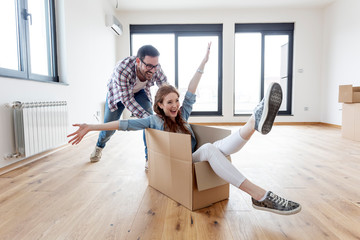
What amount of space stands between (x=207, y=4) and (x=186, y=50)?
102 centimetres

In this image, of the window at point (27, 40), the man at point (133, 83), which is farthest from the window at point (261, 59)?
the window at point (27, 40)

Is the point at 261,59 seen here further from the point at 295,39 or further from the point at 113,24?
the point at 113,24

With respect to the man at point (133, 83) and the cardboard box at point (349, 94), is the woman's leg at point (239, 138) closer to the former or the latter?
the man at point (133, 83)

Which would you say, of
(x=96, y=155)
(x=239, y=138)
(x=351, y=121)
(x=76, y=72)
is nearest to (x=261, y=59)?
(x=351, y=121)

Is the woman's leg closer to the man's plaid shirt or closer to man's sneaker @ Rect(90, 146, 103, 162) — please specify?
the man's plaid shirt

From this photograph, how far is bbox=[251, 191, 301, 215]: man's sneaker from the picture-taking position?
980mm

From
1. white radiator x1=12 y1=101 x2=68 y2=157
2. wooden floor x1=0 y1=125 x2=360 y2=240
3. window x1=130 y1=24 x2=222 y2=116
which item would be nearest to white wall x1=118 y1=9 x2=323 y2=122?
window x1=130 y1=24 x2=222 y2=116

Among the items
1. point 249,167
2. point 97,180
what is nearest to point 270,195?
point 249,167

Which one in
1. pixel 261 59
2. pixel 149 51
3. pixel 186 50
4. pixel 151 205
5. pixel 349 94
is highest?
pixel 186 50

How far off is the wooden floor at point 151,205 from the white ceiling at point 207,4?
143 inches

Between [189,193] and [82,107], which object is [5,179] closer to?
[189,193]

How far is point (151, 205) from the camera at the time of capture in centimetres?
117

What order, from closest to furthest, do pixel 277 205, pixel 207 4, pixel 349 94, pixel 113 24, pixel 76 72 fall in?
1. pixel 277 205
2. pixel 76 72
3. pixel 349 94
4. pixel 113 24
5. pixel 207 4

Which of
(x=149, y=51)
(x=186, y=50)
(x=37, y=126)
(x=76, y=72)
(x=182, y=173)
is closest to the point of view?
(x=182, y=173)
